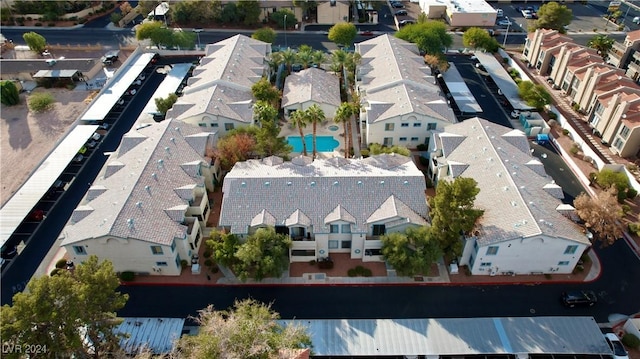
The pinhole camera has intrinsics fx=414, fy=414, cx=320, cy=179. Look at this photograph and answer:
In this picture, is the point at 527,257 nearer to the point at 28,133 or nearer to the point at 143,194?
the point at 143,194

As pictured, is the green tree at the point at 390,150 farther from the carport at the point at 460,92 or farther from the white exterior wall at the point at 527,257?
the carport at the point at 460,92

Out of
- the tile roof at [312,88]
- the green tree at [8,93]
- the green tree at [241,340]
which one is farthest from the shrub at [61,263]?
the green tree at [8,93]

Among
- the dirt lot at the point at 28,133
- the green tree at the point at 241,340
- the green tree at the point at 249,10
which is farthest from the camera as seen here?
the green tree at the point at 249,10

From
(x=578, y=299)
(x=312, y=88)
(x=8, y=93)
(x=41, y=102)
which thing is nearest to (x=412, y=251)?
(x=578, y=299)

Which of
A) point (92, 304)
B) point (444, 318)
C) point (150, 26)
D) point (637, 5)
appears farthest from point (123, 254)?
point (637, 5)

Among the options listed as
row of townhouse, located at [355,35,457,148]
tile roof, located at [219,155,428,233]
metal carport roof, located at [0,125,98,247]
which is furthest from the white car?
metal carport roof, located at [0,125,98,247]

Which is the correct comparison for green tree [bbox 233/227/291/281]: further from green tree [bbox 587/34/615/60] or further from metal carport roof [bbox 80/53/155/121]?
green tree [bbox 587/34/615/60]

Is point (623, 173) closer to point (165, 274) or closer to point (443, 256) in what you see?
point (443, 256)
